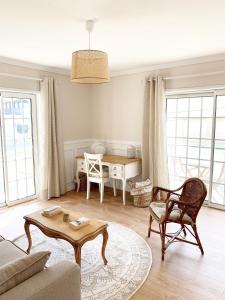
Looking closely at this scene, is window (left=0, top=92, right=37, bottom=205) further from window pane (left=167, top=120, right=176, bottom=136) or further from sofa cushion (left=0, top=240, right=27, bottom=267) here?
window pane (left=167, top=120, right=176, bottom=136)

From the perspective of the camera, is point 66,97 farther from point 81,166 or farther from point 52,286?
point 52,286

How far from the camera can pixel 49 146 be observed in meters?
4.37

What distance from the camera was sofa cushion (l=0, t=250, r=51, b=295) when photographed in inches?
51.2

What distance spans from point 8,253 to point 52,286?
2.29ft

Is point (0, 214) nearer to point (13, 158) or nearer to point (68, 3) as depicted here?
point (13, 158)

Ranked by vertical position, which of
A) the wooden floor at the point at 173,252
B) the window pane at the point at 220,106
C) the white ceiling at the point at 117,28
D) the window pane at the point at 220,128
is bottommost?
the wooden floor at the point at 173,252

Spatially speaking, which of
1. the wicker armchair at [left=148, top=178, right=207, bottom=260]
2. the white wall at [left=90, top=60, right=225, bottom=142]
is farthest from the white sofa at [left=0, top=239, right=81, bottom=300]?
the white wall at [left=90, top=60, right=225, bottom=142]

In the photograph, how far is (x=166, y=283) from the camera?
2221 millimetres

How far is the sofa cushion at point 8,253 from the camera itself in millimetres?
1810

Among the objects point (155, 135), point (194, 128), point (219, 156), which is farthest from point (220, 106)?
point (155, 135)

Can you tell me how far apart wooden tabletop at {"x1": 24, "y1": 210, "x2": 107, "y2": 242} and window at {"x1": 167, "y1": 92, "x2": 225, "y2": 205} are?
2353mm

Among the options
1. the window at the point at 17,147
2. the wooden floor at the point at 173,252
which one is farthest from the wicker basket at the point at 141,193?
the window at the point at 17,147

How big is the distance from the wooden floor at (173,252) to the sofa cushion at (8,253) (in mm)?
1042

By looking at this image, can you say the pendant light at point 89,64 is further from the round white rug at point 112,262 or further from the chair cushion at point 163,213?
the round white rug at point 112,262
